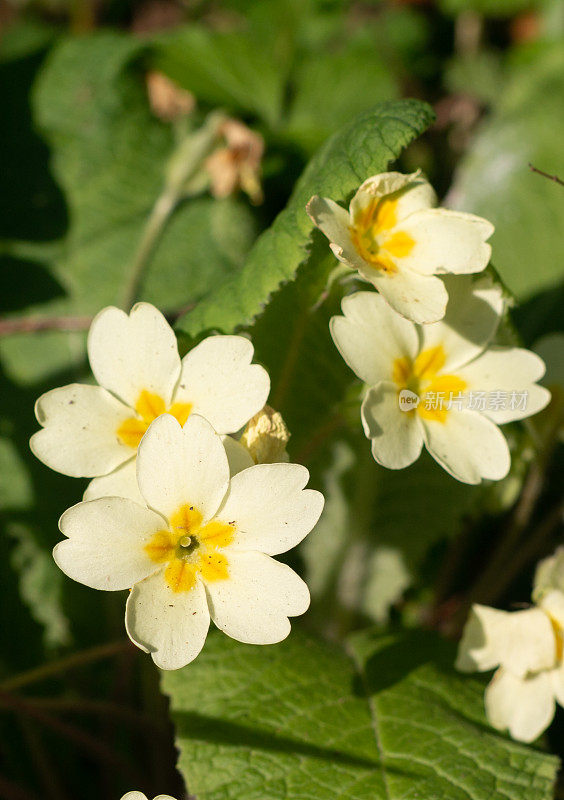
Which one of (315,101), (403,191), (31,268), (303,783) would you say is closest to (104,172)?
(31,268)

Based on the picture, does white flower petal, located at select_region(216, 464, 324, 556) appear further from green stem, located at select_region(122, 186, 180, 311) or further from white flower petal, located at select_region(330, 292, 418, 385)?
green stem, located at select_region(122, 186, 180, 311)

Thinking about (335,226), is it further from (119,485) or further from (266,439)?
(119,485)

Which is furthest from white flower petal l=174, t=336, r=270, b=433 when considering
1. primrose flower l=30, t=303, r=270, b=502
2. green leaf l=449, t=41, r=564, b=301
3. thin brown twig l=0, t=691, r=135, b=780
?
green leaf l=449, t=41, r=564, b=301

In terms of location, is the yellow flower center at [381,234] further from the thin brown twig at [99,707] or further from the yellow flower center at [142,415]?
the thin brown twig at [99,707]

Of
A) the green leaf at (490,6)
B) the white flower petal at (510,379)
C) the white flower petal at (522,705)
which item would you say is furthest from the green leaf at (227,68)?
the white flower petal at (522,705)

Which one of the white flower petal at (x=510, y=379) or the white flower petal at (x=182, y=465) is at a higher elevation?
the white flower petal at (x=510, y=379)
